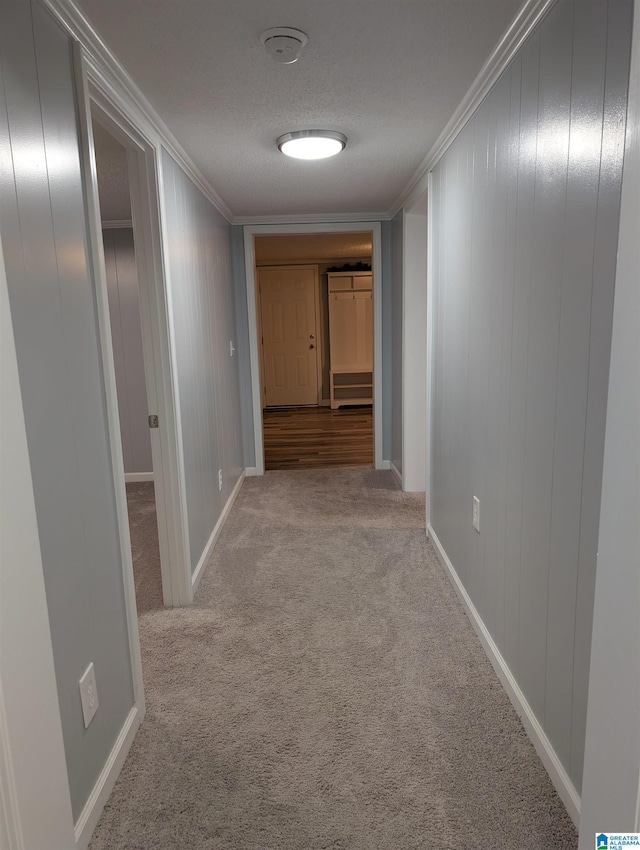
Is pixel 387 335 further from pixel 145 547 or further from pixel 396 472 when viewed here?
pixel 145 547

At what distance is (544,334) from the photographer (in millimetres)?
1619

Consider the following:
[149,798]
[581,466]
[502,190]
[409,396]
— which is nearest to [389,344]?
[409,396]

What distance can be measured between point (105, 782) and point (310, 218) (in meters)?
4.18

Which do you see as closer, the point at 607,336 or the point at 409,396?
the point at 607,336

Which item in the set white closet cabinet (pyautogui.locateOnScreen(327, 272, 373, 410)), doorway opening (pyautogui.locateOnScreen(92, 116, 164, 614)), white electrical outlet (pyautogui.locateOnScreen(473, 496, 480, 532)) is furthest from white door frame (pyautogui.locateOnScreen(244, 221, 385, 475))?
white closet cabinet (pyautogui.locateOnScreen(327, 272, 373, 410))

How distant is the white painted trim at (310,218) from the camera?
4676 millimetres

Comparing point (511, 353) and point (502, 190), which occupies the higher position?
point (502, 190)

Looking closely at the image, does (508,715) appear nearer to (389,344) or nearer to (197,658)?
(197,658)

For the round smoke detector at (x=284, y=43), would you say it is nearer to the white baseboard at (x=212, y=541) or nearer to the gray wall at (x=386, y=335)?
the white baseboard at (x=212, y=541)

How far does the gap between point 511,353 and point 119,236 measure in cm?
397

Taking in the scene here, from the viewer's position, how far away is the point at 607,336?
1257 mm

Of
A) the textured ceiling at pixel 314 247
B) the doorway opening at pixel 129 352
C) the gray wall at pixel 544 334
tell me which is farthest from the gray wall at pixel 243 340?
the gray wall at pixel 544 334

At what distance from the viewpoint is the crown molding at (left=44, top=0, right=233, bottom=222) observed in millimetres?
1498

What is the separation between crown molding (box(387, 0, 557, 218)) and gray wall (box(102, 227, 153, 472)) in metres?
2.76
